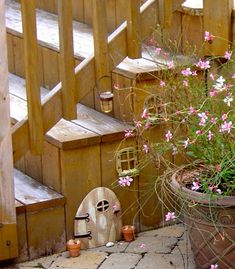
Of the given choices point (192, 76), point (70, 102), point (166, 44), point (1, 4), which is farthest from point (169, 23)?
point (1, 4)

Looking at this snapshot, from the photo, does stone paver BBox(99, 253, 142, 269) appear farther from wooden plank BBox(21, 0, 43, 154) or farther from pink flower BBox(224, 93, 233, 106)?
pink flower BBox(224, 93, 233, 106)

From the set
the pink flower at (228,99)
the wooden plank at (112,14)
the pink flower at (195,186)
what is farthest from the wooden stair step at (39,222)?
the wooden plank at (112,14)

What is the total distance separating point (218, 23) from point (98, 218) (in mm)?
1074

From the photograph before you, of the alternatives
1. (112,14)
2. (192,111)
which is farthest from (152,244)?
(112,14)

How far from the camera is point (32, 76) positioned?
372 cm

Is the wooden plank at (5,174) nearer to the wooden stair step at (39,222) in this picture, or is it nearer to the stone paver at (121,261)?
the wooden stair step at (39,222)

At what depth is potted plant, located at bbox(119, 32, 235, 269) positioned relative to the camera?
3.41 metres

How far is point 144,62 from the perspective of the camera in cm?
419

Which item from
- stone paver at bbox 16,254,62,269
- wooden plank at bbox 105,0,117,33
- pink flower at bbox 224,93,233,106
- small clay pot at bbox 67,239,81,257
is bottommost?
stone paver at bbox 16,254,62,269

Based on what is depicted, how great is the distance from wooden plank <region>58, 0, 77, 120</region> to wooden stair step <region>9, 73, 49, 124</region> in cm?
31

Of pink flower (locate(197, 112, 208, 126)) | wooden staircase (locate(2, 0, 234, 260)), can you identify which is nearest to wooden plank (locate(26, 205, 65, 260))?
wooden staircase (locate(2, 0, 234, 260))

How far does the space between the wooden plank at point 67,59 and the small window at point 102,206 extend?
0.43 meters

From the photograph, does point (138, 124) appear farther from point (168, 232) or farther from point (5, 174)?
point (168, 232)

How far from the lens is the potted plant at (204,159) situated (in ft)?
11.2
